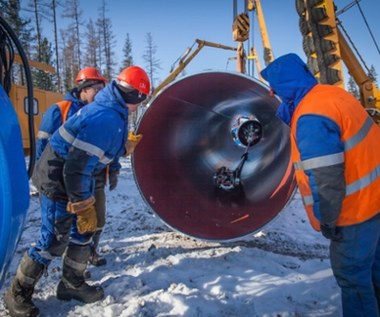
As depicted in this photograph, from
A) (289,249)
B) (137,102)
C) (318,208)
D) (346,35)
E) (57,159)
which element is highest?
(346,35)

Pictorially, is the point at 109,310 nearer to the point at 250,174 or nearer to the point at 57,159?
the point at 57,159

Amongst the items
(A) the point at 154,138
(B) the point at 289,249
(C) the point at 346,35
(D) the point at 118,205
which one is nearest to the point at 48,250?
(A) the point at 154,138

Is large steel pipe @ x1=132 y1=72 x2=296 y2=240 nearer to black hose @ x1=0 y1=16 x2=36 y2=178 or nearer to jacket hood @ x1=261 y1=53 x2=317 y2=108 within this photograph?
jacket hood @ x1=261 y1=53 x2=317 y2=108

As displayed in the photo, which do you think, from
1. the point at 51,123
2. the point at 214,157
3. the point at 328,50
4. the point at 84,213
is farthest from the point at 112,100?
the point at 328,50

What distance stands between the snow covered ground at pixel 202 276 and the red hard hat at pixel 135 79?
175 centimetres

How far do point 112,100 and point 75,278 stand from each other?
156 centimetres

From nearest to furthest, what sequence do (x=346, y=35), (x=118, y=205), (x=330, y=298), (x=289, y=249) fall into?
(x=330, y=298)
(x=289, y=249)
(x=346, y=35)
(x=118, y=205)

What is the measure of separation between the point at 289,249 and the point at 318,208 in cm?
227

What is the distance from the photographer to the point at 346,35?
596 centimetres

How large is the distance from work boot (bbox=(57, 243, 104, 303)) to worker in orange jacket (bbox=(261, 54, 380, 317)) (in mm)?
1909

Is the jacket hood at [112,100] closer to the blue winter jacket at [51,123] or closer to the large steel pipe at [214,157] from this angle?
the blue winter jacket at [51,123]

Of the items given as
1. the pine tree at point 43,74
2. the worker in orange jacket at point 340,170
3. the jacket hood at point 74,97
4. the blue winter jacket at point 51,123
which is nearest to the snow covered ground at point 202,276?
the worker in orange jacket at point 340,170

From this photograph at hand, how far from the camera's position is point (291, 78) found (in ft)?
8.30

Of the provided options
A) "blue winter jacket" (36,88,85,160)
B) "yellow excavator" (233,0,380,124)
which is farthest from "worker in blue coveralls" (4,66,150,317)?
"yellow excavator" (233,0,380,124)
